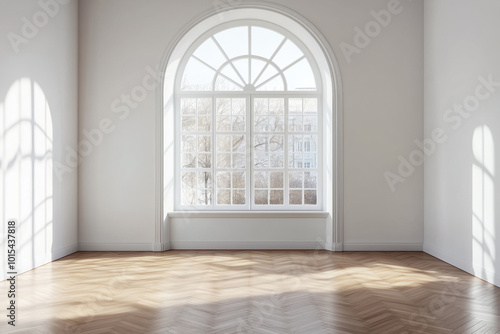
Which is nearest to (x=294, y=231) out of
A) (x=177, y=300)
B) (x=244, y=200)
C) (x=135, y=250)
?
(x=244, y=200)

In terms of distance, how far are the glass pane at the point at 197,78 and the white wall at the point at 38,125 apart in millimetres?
1704

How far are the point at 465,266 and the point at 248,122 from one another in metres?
3.72

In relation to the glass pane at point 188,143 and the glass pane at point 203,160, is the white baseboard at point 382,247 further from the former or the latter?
the glass pane at point 188,143

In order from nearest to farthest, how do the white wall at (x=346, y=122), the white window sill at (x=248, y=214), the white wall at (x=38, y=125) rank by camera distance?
the white wall at (x=38, y=125) < the white wall at (x=346, y=122) < the white window sill at (x=248, y=214)

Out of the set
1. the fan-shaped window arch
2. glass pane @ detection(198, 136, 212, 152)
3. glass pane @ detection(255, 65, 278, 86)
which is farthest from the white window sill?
glass pane @ detection(255, 65, 278, 86)

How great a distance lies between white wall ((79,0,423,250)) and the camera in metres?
6.21

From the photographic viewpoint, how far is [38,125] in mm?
5223

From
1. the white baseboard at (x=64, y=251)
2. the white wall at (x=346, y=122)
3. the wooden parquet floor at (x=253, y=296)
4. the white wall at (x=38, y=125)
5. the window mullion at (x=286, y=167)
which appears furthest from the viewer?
the window mullion at (x=286, y=167)

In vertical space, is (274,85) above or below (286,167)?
above

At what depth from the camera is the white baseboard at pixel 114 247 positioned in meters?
6.23

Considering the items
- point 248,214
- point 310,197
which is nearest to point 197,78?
point 248,214

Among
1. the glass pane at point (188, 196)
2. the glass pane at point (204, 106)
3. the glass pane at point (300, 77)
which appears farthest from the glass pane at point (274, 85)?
the glass pane at point (188, 196)

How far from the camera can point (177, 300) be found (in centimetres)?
381

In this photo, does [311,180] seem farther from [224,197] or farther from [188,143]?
[188,143]
